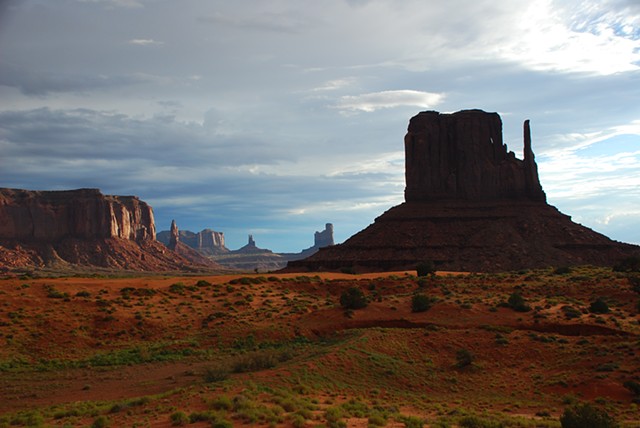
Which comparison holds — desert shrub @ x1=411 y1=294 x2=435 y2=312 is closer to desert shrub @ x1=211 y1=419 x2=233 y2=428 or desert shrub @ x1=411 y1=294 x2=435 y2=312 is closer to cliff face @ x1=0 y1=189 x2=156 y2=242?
desert shrub @ x1=211 y1=419 x2=233 y2=428

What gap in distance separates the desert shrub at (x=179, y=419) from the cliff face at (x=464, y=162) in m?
88.1

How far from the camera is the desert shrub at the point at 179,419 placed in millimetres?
16312

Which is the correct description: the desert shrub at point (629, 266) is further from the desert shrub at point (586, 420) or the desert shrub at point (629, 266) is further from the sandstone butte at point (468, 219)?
the desert shrub at point (586, 420)

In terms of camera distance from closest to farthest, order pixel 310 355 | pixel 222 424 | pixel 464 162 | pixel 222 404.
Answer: pixel 222 424
pixel 222 404
pixel 310 355
pixel 464 162

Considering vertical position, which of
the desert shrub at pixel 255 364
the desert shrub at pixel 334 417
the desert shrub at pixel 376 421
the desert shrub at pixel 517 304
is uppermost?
the desert shrub at pixel 517 304

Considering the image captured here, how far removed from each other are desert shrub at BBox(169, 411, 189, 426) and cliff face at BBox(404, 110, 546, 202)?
88.1m

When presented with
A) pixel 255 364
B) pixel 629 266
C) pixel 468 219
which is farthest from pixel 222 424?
pixel 468 219

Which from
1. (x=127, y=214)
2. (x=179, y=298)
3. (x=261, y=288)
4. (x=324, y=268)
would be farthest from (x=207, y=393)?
(x=127, y=214)

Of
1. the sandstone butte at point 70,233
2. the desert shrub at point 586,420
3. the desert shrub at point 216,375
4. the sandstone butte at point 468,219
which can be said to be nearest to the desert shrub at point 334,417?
the desert shrub at point 216,375

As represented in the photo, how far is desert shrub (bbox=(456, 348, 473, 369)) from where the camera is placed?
28.6 metres

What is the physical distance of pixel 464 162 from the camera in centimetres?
10219

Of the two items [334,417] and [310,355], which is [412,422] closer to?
[334,417]

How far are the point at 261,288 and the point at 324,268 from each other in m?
33.2

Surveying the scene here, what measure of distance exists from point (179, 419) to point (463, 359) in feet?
56.2
